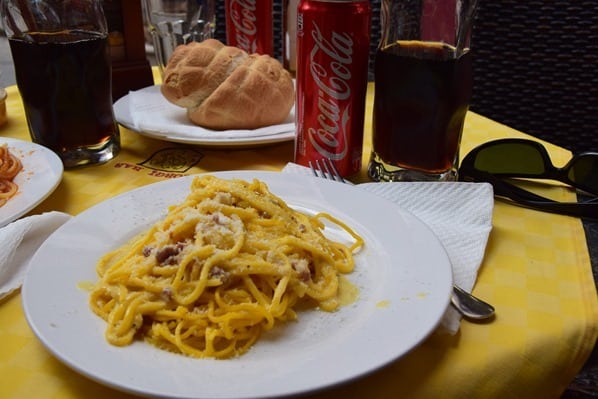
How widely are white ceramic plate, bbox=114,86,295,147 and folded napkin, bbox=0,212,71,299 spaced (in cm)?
35

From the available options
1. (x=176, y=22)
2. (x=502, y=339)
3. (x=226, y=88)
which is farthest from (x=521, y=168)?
(x=176, y=22)

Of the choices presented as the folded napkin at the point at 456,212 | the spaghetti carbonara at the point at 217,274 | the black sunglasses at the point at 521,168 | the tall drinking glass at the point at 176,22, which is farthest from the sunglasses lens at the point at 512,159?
the tall drinking glass at the point at 176,22

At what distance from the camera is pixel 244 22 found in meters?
1.43

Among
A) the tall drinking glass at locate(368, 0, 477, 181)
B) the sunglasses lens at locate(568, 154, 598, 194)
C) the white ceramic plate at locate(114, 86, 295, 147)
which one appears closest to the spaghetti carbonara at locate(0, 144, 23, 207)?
the white ceramic plate at locate(114, 86, 295, 147)

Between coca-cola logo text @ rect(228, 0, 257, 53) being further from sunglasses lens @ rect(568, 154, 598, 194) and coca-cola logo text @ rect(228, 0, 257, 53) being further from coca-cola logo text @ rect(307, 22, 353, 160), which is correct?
sunglasses lens @ rect(568, 154, 598, 194)

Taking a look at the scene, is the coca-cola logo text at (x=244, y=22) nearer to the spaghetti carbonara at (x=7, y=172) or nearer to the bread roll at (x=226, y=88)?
the bread roll at (x=226, y=88)

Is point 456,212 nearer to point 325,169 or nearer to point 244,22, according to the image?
point 325,169

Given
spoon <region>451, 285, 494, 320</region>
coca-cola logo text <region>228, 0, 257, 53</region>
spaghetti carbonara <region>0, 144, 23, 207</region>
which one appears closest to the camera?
spoon <region>451, 285, 494, 320</region>

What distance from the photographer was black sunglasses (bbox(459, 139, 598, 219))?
3.00 feet

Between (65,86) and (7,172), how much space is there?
191 mm

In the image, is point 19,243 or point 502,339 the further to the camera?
point 19,243

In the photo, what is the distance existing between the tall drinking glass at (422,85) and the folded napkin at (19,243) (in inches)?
20.9

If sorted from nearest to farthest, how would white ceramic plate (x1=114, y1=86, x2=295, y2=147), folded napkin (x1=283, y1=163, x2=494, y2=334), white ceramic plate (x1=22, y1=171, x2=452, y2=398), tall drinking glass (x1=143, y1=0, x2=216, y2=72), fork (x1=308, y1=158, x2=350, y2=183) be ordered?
white ceramic plate (x1=22, y1=171, x2=452, y2=398) < folded napkin (x1=283, y1=163, x2=494, y2=334) < fork (x1=308, y1=158, x2=350, y2=183) < white ceramic plate (x1=114, y1=86, x2=295, y2=147) < tall drinking glass (x1=143, y1=0, x2=216, y2=72)

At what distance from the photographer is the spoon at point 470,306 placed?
0.61 m
